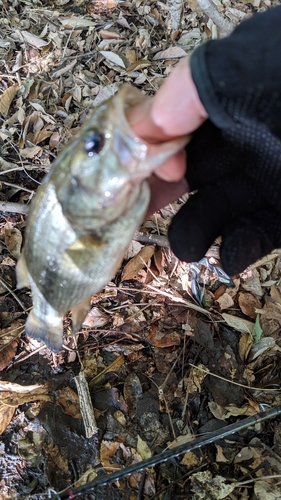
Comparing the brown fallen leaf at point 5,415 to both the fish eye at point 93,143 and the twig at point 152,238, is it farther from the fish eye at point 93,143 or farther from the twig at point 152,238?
the fish eye at point 93,143

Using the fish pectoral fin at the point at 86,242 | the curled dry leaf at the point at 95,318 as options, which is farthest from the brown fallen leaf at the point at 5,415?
the fish pectoral fin at the point at 86,242

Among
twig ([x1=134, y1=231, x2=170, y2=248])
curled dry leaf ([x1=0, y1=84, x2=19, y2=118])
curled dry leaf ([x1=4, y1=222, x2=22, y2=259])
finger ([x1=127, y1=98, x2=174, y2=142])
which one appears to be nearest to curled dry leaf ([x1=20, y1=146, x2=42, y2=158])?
curled dry leaf ([x1=0, y1=84, x2=19, y2=118])

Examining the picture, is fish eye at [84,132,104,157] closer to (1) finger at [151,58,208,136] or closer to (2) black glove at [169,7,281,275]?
(1) finger at [151,58,208,136]

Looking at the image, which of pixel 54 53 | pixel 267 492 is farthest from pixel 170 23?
pixel 267 492

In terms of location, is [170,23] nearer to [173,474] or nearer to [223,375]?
[223,375]

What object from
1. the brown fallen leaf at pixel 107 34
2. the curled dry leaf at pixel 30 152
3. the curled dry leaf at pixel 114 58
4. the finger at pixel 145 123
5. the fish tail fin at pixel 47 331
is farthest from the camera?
the brown fallen leaf at pixel 107 34

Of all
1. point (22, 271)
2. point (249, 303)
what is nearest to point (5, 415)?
point (22, 271)
